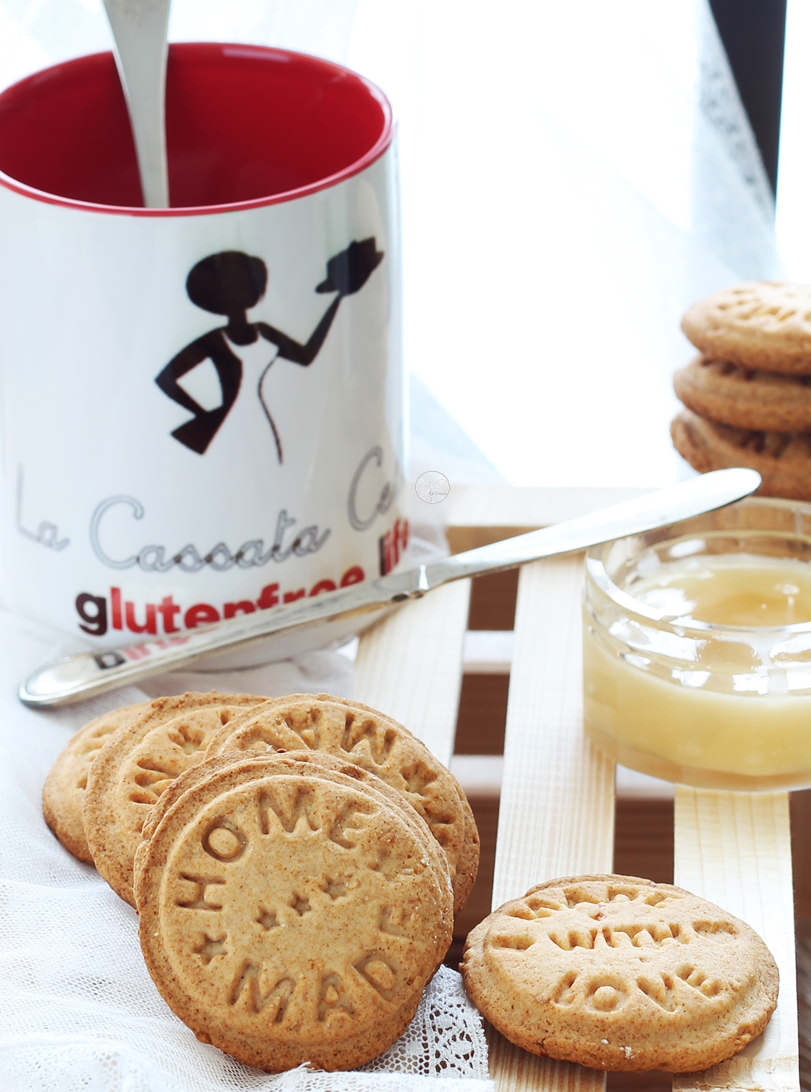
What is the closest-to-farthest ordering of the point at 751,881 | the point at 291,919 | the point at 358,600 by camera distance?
the point at 291,919
the point at 751,881
the point at 358,600

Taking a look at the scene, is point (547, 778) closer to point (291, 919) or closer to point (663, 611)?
point (663, 611)

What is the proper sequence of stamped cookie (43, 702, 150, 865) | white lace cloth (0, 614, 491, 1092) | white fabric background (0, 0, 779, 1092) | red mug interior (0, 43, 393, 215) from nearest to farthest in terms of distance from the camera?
white lace cloth (0, 614, 491, 1092), stamped cookie (43, 702, 150, 865), red mug interior (0, 43, 393, 215), white fabric background (0, 0, 779, 1092)

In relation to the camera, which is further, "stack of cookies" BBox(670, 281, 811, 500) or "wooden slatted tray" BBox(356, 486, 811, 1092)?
"stack of cookies" BBox(670, 281, 811, 500)

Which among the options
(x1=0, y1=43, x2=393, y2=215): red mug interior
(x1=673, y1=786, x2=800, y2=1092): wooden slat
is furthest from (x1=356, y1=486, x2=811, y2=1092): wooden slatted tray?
(x1=0, y1=43, x2=393, y2=215): red mug interior

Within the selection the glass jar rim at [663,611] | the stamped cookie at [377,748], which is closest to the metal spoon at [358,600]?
the glass jar rim at [663,611]

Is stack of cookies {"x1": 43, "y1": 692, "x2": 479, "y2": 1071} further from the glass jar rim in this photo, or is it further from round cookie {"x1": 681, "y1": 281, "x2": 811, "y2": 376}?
round cookie {"x1": 681, "y1": 281, "x2": 811, "y2": 376}

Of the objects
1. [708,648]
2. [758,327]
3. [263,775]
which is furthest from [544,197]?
[263,775]

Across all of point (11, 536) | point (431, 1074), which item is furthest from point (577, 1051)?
point (11, 536)
